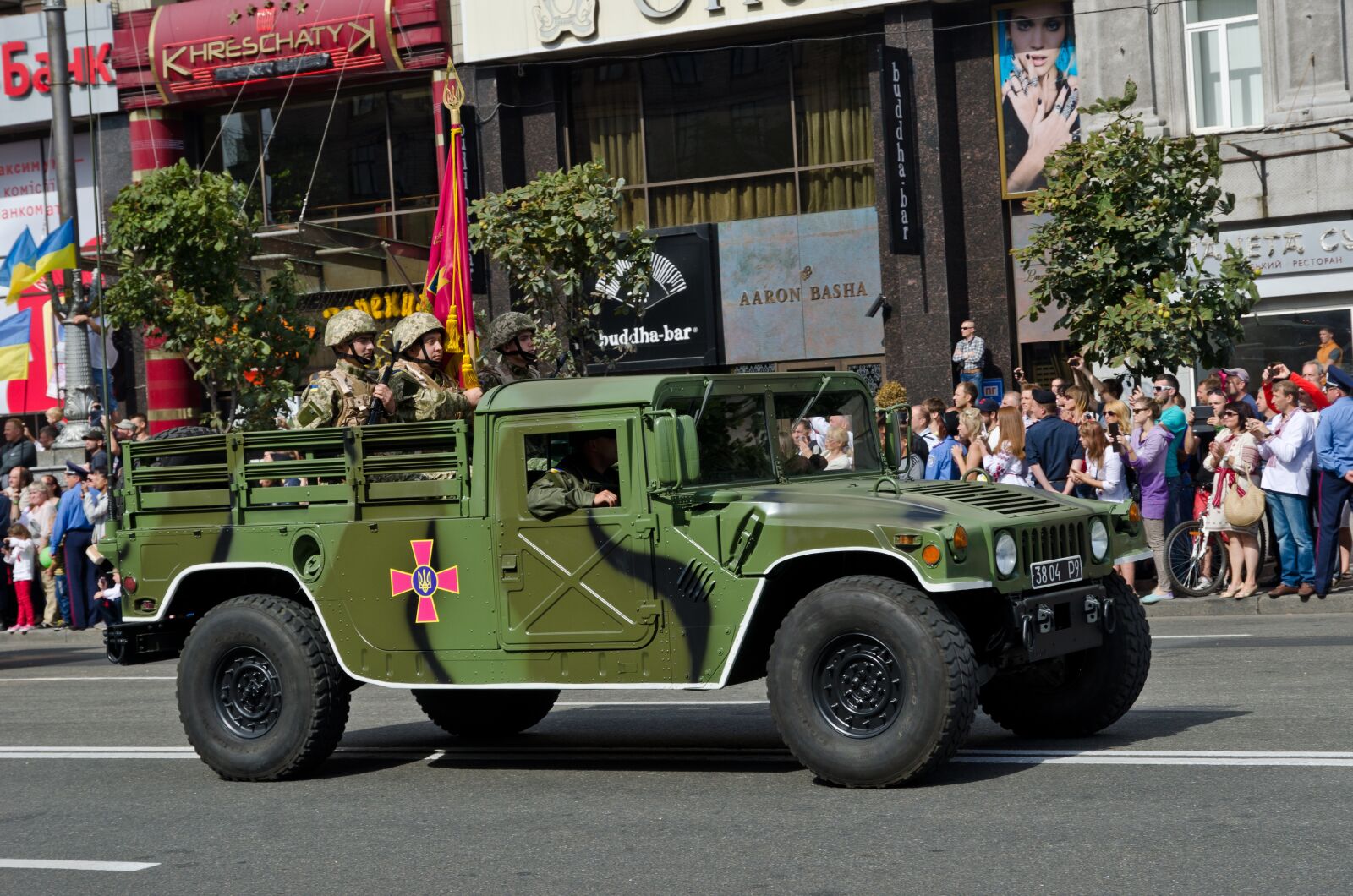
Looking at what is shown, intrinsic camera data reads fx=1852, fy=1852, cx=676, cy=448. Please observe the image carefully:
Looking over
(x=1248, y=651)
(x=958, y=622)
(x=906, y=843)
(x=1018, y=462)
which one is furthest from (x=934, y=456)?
(x=906, y=843)

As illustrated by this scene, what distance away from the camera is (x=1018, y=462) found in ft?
53.6

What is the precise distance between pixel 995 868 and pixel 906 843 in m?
0.51

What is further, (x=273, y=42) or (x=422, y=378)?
(x=273, y=42)

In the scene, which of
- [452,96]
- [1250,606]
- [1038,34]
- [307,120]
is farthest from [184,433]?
[307,120]

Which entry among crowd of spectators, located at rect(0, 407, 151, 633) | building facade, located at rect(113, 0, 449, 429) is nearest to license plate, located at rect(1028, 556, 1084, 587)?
crowd of spectators, located at rect(0, 407, 151, 633)

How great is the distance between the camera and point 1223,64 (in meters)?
23.9

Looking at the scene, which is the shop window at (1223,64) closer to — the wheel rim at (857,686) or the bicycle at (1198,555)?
the bicycle at (1198,555)

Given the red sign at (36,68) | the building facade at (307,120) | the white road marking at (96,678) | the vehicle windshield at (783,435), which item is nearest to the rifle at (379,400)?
the vehicle windshield at (783,435)

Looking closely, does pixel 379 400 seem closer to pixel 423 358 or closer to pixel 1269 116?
pixel 423 358

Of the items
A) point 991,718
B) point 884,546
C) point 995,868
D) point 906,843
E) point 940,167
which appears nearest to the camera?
point 995,868

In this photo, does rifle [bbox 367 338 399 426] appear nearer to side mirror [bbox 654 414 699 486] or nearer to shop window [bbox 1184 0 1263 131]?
side mirror [bbox 654 414 699 486]

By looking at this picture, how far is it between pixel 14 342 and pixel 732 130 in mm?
13811

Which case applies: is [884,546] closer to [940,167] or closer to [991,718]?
[991,718]

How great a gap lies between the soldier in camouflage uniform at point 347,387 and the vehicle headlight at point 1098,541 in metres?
3.64
